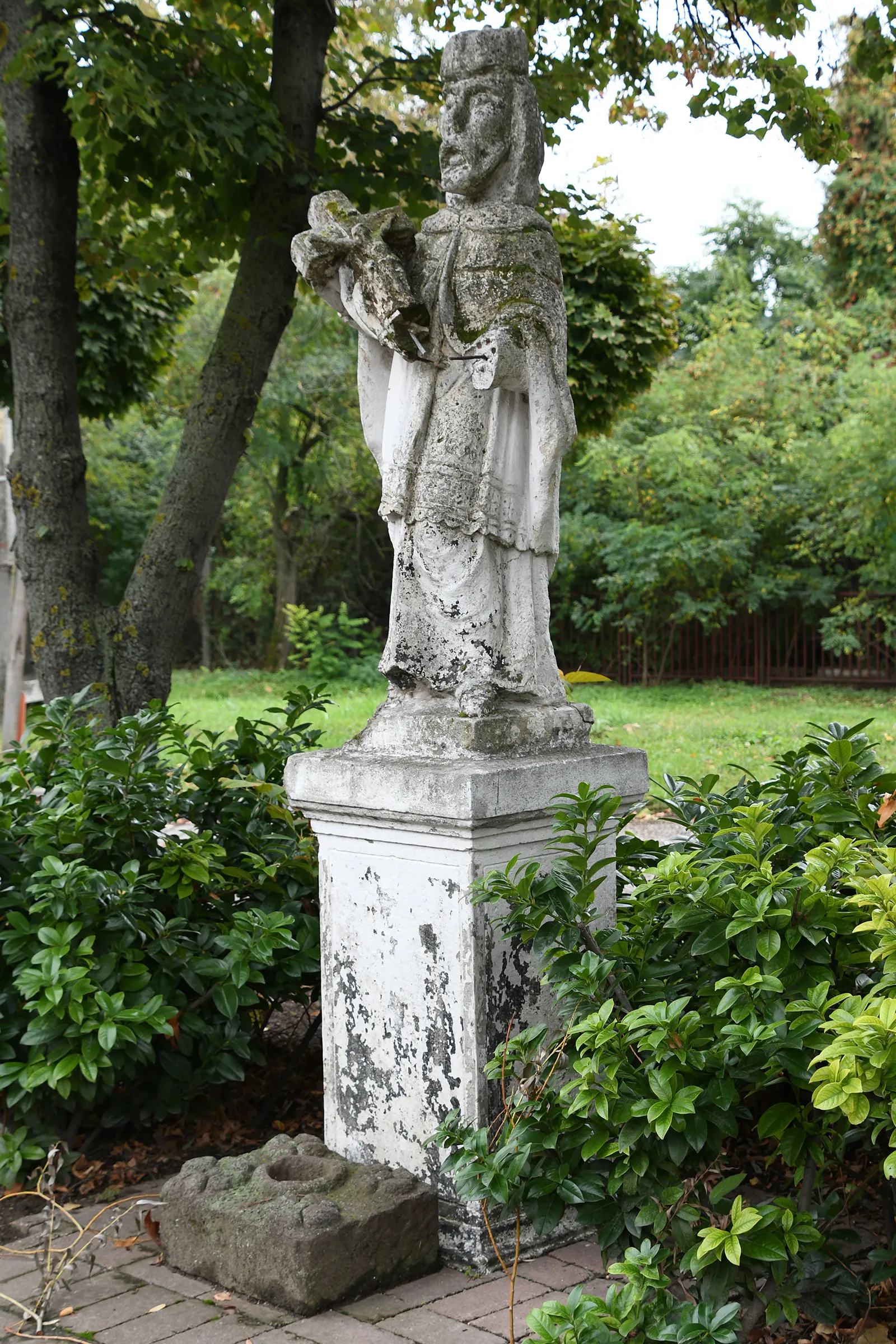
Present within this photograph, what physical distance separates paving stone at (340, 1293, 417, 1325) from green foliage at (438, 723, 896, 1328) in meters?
0.42

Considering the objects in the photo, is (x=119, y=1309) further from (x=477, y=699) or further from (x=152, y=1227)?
(x=477, y=699)

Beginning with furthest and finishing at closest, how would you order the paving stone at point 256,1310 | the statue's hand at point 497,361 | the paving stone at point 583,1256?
the statue's hand at point 497,361 < the paving stone at point 583,1256 < the paving stone at point 256,1310

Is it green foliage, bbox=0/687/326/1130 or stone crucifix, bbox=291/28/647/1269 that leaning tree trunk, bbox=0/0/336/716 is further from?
stone crucifix, bbox=291/28/647/1269

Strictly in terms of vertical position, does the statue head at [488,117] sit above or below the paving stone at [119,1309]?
above

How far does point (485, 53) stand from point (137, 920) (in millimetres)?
2723

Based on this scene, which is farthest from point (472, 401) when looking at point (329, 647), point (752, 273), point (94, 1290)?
point (752, 273)

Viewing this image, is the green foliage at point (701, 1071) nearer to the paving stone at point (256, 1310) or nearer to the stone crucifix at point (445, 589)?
the stone crucifix at point (445, 589)

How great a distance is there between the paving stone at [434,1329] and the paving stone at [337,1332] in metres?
0.04

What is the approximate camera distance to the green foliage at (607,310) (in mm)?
7793

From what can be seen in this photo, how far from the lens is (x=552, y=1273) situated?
3.17 meters

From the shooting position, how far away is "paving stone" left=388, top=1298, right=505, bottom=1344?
2.84 metres

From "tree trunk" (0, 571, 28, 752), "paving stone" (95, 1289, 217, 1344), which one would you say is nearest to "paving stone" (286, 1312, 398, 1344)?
"paving stone" (95, 1289, 217, 1344)

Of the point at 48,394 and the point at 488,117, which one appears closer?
the point at 488,117

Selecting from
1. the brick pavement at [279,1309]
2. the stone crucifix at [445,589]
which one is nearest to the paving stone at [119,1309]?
the brick pavement at [279,1309]
